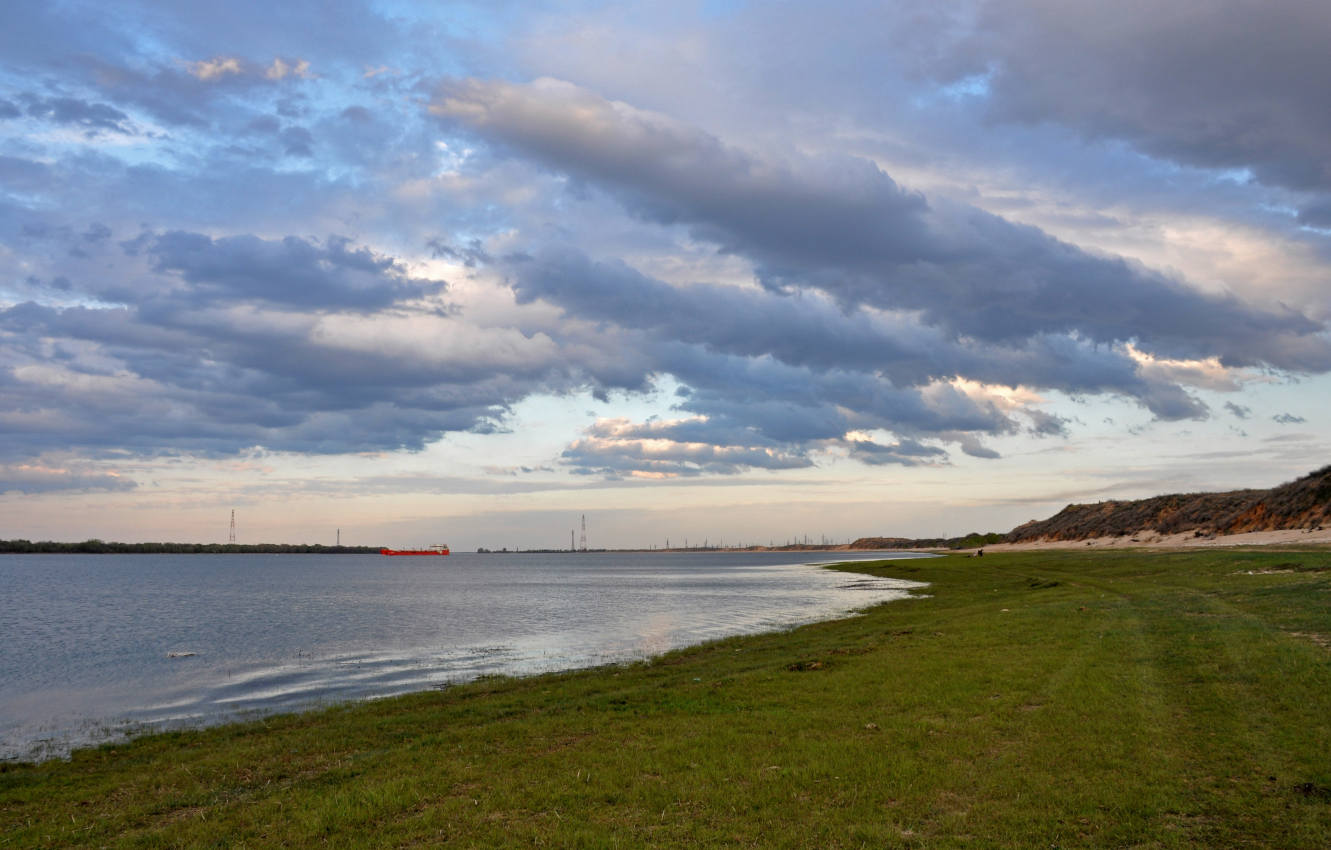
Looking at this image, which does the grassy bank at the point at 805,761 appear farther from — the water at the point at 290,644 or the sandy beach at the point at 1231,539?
the sandy beach at the point at 1231,539

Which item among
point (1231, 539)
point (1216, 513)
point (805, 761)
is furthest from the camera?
point (1216, 513)

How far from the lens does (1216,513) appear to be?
119 m

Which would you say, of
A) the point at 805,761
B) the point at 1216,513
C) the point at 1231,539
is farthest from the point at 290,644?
the point at 1216,513

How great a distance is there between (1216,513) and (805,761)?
13239 cm

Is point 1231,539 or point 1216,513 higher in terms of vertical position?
point 1216,513

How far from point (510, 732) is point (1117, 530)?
161 m

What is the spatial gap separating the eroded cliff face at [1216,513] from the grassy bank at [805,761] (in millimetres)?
78624

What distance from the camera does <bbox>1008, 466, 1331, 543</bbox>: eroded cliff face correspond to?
8900cm

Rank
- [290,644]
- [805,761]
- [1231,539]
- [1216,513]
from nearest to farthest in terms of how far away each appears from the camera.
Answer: [805,761], [290,644], [1231,539], [1216,513]

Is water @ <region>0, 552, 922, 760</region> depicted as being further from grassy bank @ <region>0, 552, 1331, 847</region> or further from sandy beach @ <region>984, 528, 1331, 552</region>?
sandy beach @ <region>984, 528, 1331, 552</region>

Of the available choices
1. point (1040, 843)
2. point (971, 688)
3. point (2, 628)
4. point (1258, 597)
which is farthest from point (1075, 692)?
point (2, 628)

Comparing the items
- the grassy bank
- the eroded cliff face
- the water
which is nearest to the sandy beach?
the eroded cliff face

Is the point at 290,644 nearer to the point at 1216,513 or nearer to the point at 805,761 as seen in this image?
the point at 805,761

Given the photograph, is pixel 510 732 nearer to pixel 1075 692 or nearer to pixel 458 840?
pixel 458 840
